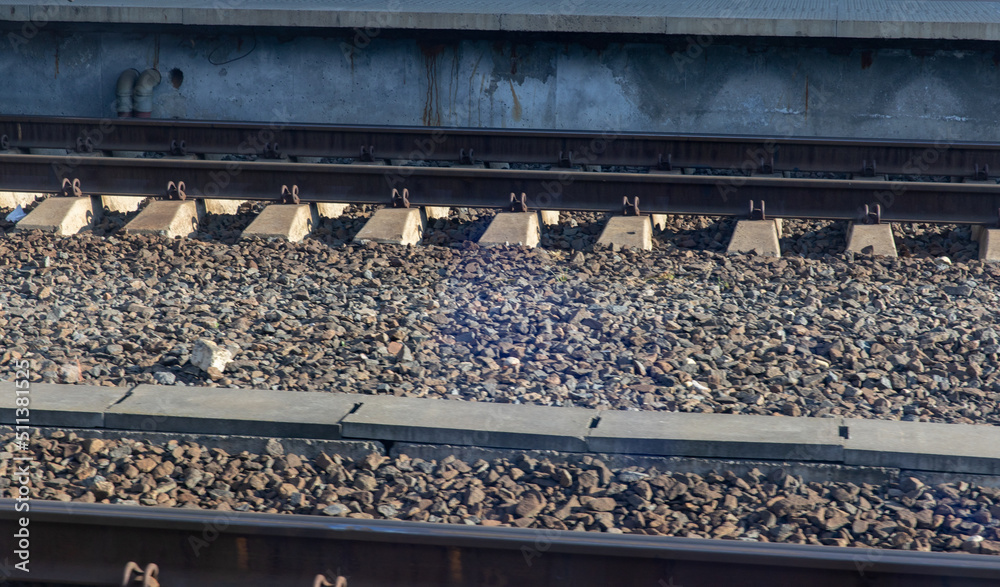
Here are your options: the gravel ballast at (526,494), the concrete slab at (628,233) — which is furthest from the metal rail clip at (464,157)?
the gravel ballast at (526,494)

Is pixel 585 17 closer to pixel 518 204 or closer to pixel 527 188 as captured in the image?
pixel 527 188

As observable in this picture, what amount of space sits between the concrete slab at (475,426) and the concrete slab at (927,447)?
1.16 metres

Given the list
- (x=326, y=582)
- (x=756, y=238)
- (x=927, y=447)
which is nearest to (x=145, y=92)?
(x=756, y=238)

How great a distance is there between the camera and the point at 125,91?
12938 mm

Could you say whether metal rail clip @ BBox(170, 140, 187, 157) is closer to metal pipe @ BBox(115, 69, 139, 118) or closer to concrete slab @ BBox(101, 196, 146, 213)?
concrete slab @ BBox(101, 196, 146, 213)

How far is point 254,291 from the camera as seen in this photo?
6.16m

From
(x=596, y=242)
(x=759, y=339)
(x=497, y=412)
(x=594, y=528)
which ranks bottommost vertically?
(x=594, y=528)

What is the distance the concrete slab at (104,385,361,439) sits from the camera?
13.0ft

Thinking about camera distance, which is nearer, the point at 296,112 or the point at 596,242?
the point at 596,242

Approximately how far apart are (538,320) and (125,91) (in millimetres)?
9853

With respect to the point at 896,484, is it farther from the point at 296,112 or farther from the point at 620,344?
the point at 296,112

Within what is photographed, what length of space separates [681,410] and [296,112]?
9959 mm

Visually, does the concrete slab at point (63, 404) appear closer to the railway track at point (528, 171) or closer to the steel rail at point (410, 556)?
the steel rail at point (410, 556)

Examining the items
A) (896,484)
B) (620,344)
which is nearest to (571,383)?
(620,344)
